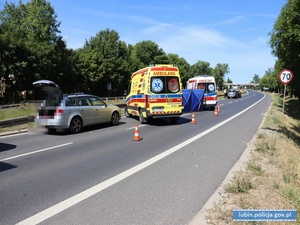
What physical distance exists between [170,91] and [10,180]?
10.0m

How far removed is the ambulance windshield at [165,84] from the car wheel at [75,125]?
4007 millimetres

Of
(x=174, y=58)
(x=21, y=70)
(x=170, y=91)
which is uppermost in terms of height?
(x=174, y=58)

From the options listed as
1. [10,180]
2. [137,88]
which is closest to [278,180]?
[10,180]

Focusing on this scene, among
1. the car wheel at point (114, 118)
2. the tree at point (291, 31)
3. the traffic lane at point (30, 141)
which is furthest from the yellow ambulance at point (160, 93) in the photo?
the tree at point (291, 31)

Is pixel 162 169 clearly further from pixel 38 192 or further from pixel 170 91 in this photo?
pixel 170 91

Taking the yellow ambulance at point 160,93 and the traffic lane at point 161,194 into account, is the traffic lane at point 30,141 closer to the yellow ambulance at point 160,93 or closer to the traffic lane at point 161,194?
the yellow ambulance at point 160,93

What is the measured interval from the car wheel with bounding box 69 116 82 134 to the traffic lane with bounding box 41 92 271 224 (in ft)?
19.3

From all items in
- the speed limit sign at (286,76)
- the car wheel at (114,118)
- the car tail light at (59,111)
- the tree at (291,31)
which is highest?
the tree at (291,31)

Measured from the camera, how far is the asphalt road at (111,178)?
435 centimetres

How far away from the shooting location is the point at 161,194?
5.08m

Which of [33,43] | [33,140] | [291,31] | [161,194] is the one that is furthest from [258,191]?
[33,43]

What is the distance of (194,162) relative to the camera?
7.27 meters

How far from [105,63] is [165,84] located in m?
37.4

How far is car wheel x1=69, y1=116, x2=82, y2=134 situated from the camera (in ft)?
40.8
